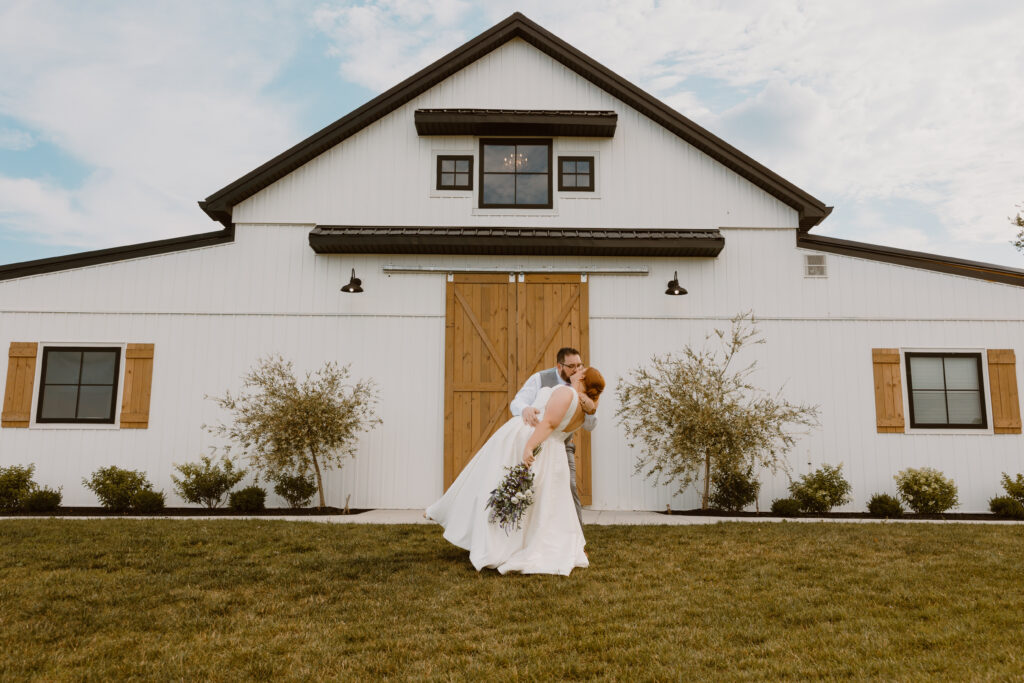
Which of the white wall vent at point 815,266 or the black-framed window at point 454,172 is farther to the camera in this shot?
the black-framed window at point 454,172

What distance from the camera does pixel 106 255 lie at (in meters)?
9.79

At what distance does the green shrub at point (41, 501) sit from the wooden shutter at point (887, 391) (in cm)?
1163

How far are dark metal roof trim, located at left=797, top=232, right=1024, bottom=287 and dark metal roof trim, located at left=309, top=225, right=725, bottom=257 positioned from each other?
1658 millimetres

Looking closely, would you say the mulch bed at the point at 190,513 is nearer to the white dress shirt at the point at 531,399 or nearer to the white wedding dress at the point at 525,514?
the white wedding dress at the point at 525,514

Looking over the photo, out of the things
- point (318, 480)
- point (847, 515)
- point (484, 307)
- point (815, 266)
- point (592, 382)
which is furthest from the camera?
point (815, 266)

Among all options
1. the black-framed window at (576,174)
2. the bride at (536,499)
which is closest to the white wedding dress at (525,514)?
the bride at (536,499)

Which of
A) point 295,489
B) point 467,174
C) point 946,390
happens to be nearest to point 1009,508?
point 946,390

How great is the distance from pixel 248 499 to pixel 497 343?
4.05 m

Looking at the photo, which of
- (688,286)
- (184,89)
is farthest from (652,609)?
(184,89)

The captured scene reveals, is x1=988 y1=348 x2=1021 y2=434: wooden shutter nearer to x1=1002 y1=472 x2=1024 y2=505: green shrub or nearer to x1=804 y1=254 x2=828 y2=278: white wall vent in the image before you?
x1=1002 y1=472 x2=1024 y2=505: green shrub

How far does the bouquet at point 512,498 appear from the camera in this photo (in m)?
5.40

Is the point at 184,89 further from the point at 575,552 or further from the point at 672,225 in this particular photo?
the point at 575,552

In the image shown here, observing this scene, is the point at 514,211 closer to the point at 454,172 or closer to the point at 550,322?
the point at 454,172

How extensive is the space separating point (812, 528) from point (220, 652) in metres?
6.35
